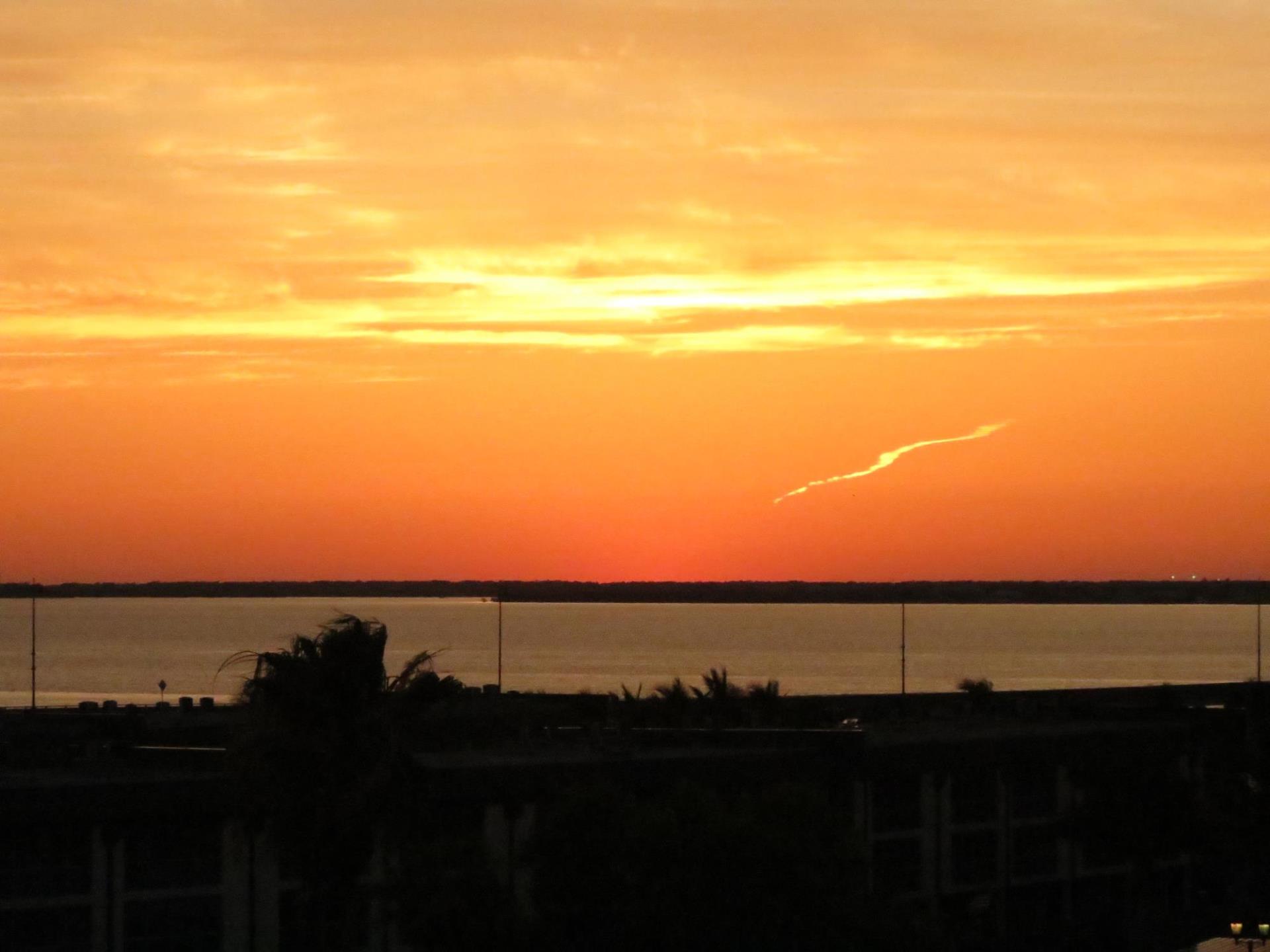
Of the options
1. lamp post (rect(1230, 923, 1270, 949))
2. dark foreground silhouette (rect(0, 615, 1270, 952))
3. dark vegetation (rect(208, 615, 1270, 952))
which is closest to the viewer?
dark vegetation (rect(208, 615, 1270, 952))

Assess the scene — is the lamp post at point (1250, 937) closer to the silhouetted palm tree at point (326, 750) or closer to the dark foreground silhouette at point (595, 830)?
the dark foreground silhouette at point (595, 830)

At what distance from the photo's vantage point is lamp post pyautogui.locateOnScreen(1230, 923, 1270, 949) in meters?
41.7

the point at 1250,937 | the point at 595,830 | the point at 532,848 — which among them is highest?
the point at 595,830

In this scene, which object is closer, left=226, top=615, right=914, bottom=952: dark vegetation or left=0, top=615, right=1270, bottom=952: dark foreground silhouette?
left=226, top=615, right=914, bottom=952: dark vegetation

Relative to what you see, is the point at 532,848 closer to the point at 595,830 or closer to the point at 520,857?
the point at 595,830

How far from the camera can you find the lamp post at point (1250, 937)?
41.7 meters

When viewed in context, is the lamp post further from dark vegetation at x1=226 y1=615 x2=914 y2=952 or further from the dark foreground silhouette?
dark vegetation at x1=226 y1=615 x2=914 y2=952

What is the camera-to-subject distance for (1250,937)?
142 ft

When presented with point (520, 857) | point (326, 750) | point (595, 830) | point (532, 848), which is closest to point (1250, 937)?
point (520, 857)

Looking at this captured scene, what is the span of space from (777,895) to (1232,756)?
31.1 meters

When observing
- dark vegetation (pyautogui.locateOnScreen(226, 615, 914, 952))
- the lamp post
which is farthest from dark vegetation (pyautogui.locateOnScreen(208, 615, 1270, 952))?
the lamp post

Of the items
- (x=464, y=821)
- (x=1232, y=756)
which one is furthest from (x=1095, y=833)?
(x=464, y=821)

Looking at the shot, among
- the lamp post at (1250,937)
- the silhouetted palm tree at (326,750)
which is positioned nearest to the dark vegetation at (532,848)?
the silhouetted palm tree at (326,750)

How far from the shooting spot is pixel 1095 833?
5234cm
